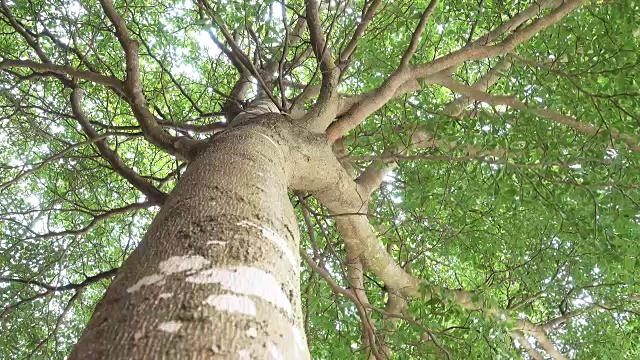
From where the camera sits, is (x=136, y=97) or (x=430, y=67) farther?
(x=430, y=67)

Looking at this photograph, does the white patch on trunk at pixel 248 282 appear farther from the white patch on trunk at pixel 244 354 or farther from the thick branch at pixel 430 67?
the thick branch at pixel 430 67

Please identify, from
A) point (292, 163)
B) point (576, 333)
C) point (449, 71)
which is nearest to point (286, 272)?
point (292, 163)

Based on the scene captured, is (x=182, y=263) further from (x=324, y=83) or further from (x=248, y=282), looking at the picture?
(x=324, y=83)

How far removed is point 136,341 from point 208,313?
0.12 m

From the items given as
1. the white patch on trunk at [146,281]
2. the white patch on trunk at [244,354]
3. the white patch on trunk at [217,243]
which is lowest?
the white patch on trunk at [244,354]

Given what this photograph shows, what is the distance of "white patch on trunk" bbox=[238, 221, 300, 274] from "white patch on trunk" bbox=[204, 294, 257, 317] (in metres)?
0.34

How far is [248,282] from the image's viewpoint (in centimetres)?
95

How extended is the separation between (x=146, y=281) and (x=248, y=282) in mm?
192

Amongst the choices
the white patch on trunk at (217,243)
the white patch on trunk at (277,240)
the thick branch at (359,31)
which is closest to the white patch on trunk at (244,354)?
the white patch on trunk at (217,243)

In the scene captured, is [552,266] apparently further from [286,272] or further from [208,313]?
[208,313]

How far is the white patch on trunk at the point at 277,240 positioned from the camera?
1226mm

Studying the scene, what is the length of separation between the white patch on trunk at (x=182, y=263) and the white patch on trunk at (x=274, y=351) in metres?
0.23

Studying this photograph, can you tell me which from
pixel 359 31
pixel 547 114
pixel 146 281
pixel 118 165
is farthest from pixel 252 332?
pixel 547 114

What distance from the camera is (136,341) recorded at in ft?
2.46
